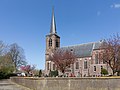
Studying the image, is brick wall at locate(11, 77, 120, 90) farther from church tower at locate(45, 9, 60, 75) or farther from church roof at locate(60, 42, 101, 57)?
church tower at locate(45, 9, 60, 75)

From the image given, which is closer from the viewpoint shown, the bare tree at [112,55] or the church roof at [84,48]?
the bare tree at [112,55]

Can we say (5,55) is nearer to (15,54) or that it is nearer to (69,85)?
(15,54)

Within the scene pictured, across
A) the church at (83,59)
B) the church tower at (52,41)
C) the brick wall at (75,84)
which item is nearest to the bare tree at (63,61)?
the church at (83,59)

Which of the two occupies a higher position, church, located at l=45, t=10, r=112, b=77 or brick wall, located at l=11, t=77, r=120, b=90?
church, located at l=45, t=10, r=112, b=77

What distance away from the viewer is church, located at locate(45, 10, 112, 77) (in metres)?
85.3

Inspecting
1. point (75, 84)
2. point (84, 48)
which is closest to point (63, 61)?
point (84, 48)

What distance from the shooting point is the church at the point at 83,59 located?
85.3 meters

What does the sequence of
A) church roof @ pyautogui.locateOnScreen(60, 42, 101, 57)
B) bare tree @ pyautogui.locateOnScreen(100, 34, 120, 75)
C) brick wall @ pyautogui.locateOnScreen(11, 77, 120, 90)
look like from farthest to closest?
church roof @ pyautogui.locateOnScreen(60, 42, 101, 57) → bare tree @ pyautogui.locateOnScreen(100, 34, 120, 75) → brick wall @ pyautogui.locateOnScreen(11, 77, 120, 90)

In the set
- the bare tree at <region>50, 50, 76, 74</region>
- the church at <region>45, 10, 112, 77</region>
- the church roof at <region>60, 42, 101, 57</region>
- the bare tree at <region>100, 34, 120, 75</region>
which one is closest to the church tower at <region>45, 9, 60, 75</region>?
the church at <region>45, 10, 112, 77</region>

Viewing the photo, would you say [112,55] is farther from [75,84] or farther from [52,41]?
[52,41]

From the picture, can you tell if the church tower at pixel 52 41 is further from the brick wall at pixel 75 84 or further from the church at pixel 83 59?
the brick wall at pixel 75 84

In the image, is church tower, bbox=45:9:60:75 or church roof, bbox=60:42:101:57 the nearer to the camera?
church roof, bbox=60:42:101:57

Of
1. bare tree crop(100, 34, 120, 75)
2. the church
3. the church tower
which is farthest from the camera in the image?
the church tower

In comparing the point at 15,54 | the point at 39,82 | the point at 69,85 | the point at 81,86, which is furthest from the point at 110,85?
the point at 15,54
